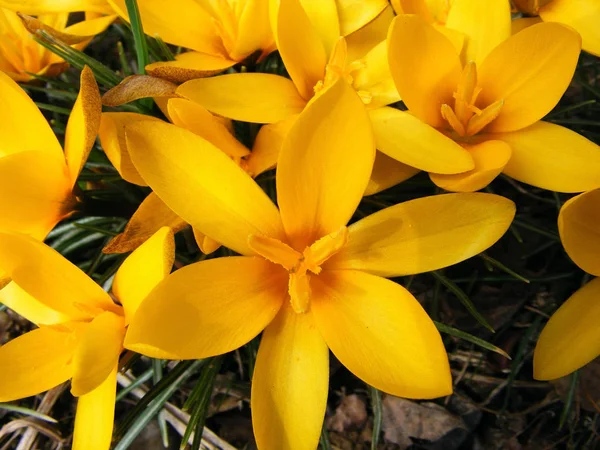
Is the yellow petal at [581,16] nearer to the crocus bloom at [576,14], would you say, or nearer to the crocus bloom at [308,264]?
the crocus bloom at [576,14]

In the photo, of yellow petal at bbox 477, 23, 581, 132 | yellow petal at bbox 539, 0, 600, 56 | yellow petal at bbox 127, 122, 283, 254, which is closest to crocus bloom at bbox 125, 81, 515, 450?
yellow petal at bbox 127, 122, 283, 254

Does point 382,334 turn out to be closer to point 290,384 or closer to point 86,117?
point 290,384

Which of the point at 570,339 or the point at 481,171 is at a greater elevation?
the point at 481,171

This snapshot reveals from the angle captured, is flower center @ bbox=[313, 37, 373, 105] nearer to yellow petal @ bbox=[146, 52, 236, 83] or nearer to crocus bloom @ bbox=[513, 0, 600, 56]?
yellow petal @ bbox=[146, 52, 236, 83]

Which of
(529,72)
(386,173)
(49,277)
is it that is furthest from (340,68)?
(49,277)

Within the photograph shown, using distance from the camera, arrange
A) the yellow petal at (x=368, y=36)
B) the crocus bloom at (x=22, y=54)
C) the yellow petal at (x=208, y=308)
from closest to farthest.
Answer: the yellow petal at (x=208, y=308) → the yellow petal at (x=368, y=36) → the crocus bloom at (x=22, y=54)

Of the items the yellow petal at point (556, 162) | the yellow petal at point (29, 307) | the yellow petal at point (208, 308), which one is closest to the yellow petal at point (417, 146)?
the yellow petal at point (556, 162)

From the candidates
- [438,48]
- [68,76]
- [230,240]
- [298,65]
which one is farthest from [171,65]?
[68,76]
